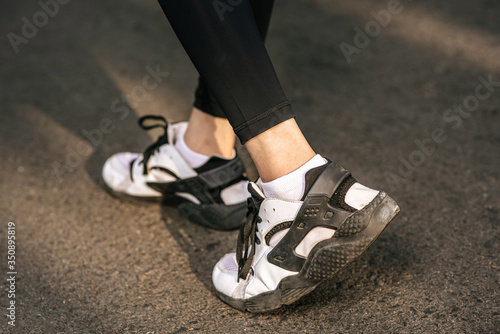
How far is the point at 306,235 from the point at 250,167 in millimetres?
768

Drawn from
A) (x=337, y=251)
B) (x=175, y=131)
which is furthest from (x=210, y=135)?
(x=337, y=251)

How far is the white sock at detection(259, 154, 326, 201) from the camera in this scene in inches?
43.1

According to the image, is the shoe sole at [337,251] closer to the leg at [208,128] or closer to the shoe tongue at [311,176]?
the shoe tongue at [311,176]

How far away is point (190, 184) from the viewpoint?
1.52 metres

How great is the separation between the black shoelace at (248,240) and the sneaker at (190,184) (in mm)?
310

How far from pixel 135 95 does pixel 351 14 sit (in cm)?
141

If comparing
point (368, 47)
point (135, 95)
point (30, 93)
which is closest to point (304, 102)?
point (368, 47)

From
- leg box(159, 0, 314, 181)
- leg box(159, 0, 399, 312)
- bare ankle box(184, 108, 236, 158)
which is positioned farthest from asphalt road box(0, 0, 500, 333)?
leg box(159, 0, 314, 181)

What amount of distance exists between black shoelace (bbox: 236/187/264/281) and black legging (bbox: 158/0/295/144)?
201 mm

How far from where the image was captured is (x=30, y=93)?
7.93ft

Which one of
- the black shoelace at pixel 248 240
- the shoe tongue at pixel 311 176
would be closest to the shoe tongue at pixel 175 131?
the black shoelace at pixel 248 240

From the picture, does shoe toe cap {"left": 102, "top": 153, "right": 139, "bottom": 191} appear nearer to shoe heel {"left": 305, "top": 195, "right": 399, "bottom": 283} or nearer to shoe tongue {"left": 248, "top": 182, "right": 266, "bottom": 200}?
shoe tongue {"left": 248, "top": 182, "right": 266, "bottom": 200}

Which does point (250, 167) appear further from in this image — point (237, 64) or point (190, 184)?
point (237, 64)

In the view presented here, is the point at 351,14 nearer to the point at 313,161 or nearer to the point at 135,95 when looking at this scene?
the point at 135,95
